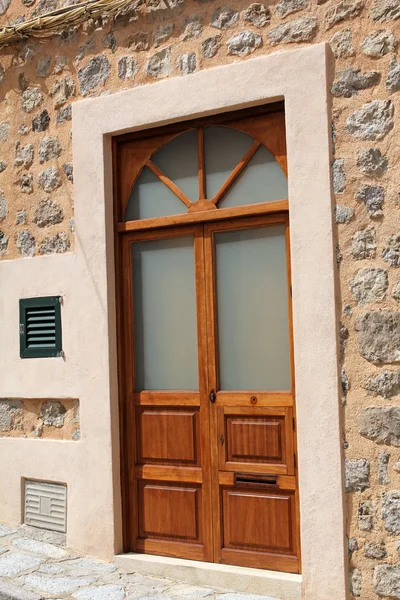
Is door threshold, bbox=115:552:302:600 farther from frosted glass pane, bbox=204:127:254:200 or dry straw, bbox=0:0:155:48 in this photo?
dry straw, bbox=0:0:155:48

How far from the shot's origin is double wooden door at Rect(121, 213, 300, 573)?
16.1ft

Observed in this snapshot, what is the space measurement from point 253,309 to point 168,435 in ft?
3.42

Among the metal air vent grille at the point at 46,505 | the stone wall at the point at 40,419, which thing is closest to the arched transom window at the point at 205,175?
the stone wall at the point at 40,419

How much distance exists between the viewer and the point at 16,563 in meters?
5.35

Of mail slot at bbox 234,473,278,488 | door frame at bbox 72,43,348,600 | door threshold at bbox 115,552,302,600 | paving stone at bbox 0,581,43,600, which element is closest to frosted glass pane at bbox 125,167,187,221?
door frame at bbox 72,43,348,600

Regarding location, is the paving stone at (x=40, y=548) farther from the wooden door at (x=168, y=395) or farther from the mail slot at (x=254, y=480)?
the mail slot at (x=254, y=480)

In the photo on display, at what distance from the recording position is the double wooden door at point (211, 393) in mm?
4914

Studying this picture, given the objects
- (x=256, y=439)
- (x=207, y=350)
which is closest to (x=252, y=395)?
(x=256, y=439)

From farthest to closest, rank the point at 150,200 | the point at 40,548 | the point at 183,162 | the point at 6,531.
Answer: the point at 6,531, the point at 40,548, the point at 150,200, the point at 183,162

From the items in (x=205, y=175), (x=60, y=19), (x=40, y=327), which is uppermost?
(x=60, y=19)

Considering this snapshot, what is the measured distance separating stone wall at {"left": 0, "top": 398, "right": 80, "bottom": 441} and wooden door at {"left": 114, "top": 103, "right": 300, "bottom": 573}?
1.48 ft

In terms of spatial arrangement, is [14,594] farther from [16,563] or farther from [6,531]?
[6,531]

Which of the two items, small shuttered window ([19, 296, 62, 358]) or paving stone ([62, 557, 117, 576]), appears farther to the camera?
small shuttered window ([19, 296, 62, 358])

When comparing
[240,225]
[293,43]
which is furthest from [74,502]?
[293,43]
